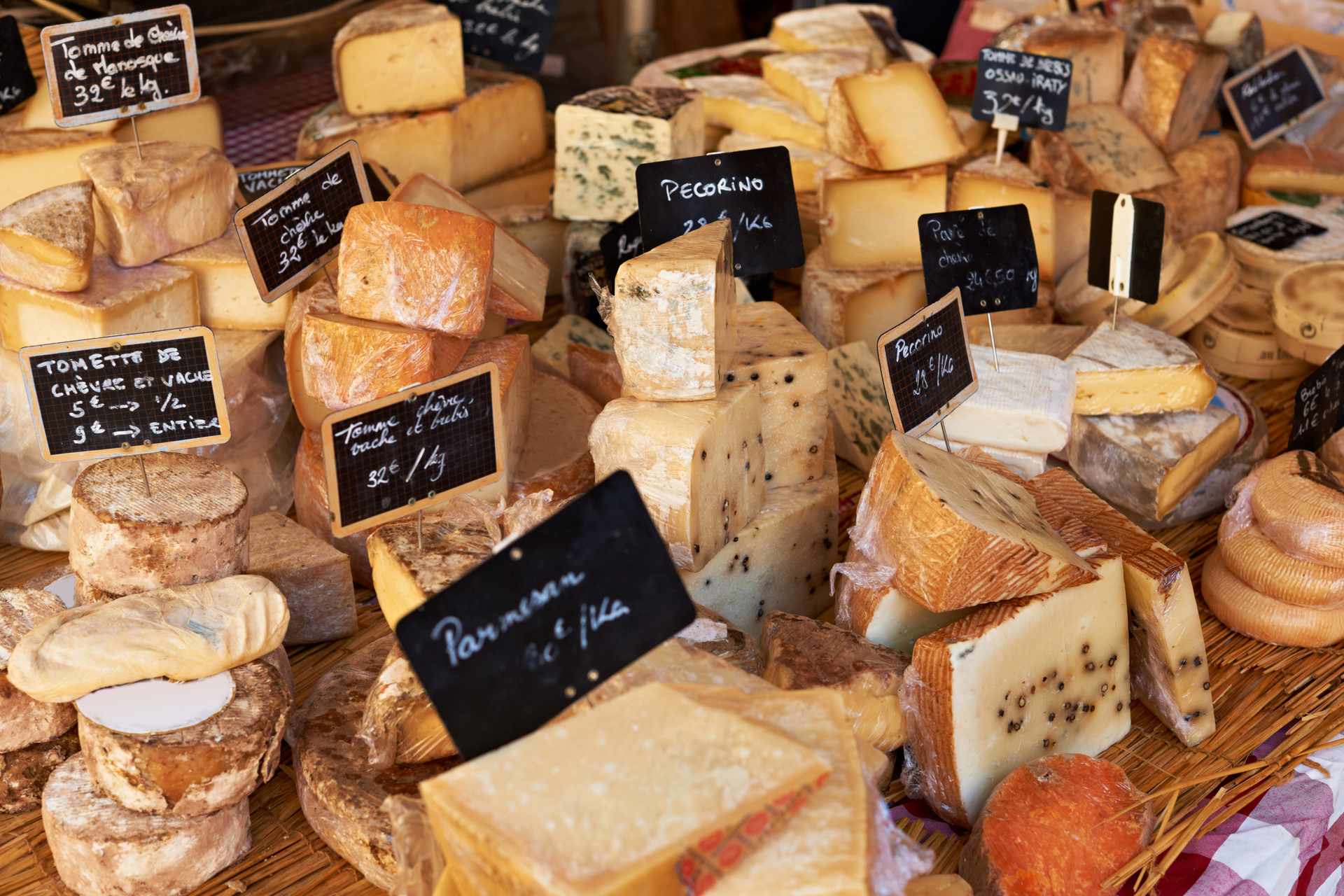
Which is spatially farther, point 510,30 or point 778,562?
point 510,30

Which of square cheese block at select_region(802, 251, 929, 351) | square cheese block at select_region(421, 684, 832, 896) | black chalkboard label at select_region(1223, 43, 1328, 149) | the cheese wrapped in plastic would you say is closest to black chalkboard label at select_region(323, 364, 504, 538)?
the cheese wrapped in plastic

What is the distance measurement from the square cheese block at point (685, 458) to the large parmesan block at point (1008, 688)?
0.43 metres

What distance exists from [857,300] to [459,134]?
1164 millimetres

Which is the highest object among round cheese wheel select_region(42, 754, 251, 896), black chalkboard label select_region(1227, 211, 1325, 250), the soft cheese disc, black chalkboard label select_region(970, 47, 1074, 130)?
black chalkboard label select_region(970, 47, 1074, 130)

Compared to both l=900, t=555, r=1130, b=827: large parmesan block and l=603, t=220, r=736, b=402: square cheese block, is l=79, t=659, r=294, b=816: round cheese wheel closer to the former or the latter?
l=603, t=220, r=736, b=402: square cheese block

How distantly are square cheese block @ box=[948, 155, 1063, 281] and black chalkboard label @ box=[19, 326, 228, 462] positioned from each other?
1.94 m

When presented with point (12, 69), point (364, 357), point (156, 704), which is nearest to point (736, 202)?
point (364, 357)

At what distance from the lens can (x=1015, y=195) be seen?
9.77 feet

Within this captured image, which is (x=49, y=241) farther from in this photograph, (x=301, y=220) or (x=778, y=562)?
(x=778, y=562)

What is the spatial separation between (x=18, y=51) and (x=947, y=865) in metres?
2.79

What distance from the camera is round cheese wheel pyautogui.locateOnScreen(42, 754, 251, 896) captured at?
5.43 feet

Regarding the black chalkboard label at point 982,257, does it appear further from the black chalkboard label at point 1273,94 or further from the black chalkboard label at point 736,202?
the black chalkboard label at point 1273,94

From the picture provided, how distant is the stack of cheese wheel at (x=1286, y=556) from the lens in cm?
211

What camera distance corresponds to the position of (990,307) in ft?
7.98
